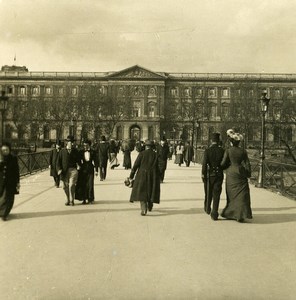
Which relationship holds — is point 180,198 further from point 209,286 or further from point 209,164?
point 209,286

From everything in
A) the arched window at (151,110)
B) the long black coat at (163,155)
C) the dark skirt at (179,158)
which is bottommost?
the dark skirt at (179,158)

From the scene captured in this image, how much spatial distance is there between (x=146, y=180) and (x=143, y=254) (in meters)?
3.30

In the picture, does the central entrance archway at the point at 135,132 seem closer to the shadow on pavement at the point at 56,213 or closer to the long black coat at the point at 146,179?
the shadow on pavement at the point at 56,213

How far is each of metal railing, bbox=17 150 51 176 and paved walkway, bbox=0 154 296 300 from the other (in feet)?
30.3

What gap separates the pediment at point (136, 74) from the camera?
306ft

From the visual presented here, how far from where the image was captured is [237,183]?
882 centimetres

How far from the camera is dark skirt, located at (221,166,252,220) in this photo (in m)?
8.70

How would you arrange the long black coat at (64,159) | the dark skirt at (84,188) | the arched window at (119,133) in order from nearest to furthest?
the long black coat at (64,159) < the dark skirt at (84,188) < the arched window at (119,133)

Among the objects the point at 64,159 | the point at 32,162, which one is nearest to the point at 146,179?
the point at 64,159

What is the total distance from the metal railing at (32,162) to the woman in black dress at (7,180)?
9171 millimetres

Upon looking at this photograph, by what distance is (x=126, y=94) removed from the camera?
2768 inches

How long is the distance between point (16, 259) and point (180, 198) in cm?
690

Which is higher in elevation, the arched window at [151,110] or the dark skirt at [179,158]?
the arched window at [151,110]

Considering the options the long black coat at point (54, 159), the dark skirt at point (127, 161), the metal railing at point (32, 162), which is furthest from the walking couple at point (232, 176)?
the dark skirt at point (127, 161)
